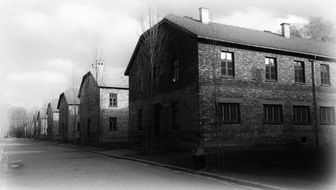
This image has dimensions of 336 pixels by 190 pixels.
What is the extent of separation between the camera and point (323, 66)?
83.3ft

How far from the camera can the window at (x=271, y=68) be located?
74.9ft

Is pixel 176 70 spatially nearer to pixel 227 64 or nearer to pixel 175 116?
pixel 175 116

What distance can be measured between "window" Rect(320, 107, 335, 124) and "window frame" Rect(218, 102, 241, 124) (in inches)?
309

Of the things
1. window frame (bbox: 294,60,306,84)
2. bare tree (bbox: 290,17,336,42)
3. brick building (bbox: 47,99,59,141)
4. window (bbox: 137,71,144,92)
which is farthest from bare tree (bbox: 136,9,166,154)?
brick building (bbox: 47,99,59,141)

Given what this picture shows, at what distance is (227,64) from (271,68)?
3.75m

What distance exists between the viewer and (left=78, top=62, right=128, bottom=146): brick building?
129 ft

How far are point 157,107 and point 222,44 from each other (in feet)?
24.5

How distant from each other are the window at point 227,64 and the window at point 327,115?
8.58 m

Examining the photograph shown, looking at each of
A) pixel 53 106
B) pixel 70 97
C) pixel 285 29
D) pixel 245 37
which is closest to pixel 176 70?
pixel 245 37

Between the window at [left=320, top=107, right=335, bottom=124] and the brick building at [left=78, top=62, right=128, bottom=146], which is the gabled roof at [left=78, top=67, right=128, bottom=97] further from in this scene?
the window at [left=320, top=107, right=335, bottom=124]

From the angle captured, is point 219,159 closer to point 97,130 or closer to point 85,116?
point 97,130

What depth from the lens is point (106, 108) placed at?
40.2 meters

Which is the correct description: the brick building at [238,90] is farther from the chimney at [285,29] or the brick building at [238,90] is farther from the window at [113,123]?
the window at [113,123]

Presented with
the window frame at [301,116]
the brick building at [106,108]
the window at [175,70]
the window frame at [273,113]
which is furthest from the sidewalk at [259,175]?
the brick building at [106,108]
